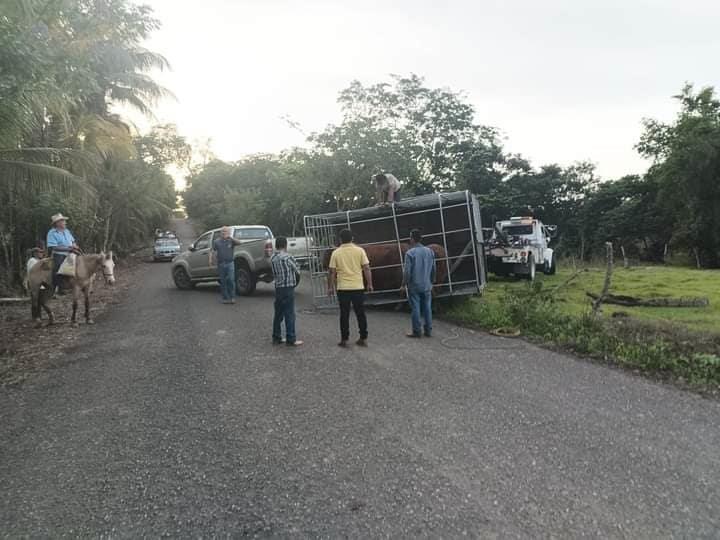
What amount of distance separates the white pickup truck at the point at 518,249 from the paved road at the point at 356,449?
351 inches

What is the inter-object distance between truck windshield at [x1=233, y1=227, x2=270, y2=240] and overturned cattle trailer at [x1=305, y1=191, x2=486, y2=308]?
11.1 feet

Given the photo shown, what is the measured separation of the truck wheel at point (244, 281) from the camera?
1366cm

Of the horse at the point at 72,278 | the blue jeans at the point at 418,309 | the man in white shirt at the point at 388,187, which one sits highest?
the man in white shirt at the point at 388,187

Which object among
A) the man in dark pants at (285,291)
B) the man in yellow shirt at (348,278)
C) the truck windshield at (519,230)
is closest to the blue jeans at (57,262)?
the man in dark pants at (285,291)

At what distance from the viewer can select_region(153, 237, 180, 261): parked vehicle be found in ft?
103

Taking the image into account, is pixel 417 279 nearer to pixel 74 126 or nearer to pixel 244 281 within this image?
pixel 244 281

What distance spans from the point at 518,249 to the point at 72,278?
1198cm

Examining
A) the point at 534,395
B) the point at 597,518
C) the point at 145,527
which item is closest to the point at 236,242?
the point at 534,395

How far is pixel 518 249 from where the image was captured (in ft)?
50.5

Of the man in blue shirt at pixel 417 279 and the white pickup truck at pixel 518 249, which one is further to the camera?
the white pickup truck at pixel 518 249

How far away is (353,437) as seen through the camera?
4.15m

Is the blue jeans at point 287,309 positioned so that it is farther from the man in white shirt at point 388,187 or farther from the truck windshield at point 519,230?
the truck windshield at point 519,230

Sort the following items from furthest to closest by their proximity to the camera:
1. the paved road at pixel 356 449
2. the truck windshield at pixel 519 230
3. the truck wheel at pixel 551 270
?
1. the truck wheel at pixel 551 270
2. the truck windshield at pixel 519 230
3. the paved road at pixel 356 449

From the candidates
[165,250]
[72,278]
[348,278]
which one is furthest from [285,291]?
[165,250]
